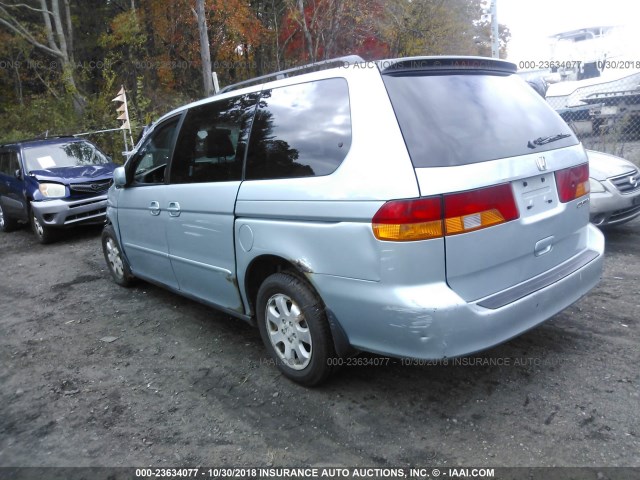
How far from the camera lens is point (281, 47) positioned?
72.8 feet

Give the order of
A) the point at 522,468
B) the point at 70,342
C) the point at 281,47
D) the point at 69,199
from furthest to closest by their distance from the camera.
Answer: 1. the point at 281,47
2. the point at 69,199
3. the point at 70,342
4. the point at 522,468

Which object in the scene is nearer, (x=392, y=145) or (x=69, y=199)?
(x=392, y=145)

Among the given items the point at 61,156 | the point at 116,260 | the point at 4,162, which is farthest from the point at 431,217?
the point at 4,162

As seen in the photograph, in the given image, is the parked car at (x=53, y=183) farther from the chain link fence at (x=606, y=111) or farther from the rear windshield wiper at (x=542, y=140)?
the chain link fence at (x=606, y=111)

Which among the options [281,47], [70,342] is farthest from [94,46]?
[70,342]

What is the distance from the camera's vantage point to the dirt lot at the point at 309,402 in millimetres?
2588

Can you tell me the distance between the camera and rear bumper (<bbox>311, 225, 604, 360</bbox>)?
2453 millimetres

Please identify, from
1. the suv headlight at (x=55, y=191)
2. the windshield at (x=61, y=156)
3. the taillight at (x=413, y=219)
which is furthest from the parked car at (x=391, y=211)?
the windshield at (x=61, y=156)

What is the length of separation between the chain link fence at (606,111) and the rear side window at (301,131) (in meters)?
6.62

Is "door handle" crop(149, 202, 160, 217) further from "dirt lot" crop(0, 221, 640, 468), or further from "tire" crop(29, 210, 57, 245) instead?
"tire" crop(29, 210, 57, 245)

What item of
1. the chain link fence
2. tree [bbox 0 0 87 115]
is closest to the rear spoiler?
the chain link fence

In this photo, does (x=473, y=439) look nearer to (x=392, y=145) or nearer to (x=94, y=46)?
(x=392, y=145)

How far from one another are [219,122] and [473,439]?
264 cm

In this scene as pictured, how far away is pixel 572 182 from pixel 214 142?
2391mm
